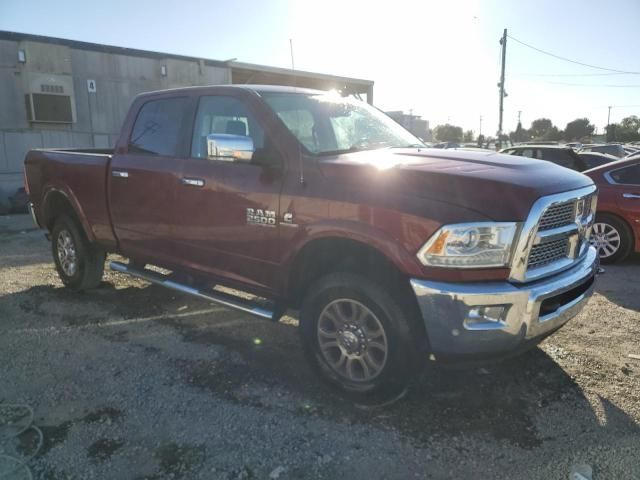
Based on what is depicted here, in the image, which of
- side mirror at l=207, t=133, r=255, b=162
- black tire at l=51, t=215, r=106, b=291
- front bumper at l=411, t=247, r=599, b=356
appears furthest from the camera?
black tire at l=51, t=215, r=106, b=291

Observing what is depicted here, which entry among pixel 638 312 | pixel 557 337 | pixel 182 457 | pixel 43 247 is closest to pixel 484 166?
pixel 557 337

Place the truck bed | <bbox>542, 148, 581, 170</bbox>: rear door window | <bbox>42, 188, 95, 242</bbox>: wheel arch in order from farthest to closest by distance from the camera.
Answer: <bbox>542, 148, 581, 170</bbox>: rear door window
<bbox>42, 188, 95, 242</bbox>: wheel arch
the truck bed

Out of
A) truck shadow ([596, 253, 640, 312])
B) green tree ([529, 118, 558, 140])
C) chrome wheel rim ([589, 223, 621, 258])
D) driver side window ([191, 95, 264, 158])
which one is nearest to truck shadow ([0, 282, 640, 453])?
driver side window ([191, 95, 264, 158])

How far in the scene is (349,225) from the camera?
9.61ft

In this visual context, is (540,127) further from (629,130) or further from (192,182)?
(192,182)

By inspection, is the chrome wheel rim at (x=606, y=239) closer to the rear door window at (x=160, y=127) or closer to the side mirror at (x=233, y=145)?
the side mirror at (x=233, y=145)

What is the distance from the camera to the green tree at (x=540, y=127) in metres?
86.1

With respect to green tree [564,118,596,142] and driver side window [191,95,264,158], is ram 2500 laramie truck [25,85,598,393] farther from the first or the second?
green tree [564,118,596,142]

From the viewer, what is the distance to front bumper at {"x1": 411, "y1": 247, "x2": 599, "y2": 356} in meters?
2.60

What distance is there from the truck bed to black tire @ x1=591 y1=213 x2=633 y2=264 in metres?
5.85

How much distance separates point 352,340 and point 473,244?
980mm

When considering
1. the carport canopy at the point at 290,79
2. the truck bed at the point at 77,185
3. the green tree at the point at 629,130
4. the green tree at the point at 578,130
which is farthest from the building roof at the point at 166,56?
the green tree at the point at 578,130

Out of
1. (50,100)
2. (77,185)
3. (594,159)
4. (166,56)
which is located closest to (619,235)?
(594,159)

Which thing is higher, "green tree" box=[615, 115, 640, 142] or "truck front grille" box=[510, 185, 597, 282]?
"green tree" box=[615, 115, 640, 142]
